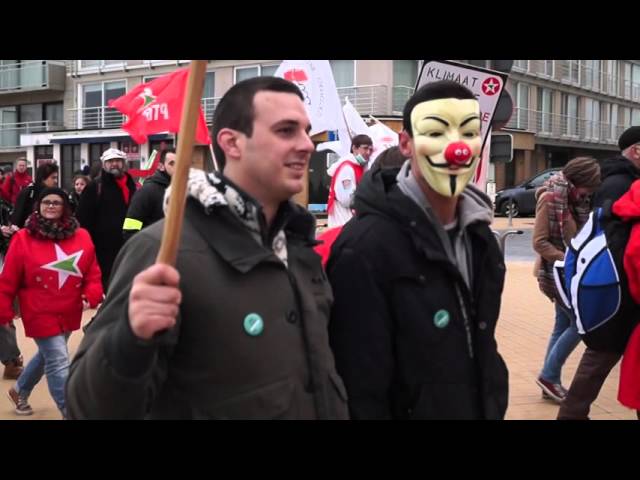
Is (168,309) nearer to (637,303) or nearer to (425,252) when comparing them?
(425,252)

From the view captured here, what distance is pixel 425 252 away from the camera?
2.39 m

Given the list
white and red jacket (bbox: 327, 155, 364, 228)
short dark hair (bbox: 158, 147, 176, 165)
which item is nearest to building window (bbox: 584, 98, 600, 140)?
white and red jacket (bbox: 327, 155, 364, 228)

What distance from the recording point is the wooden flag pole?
1.49 metres

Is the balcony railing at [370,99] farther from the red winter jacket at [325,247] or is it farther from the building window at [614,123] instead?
the red winter jacket at [325,247]

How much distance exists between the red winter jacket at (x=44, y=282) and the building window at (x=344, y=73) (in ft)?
80.4

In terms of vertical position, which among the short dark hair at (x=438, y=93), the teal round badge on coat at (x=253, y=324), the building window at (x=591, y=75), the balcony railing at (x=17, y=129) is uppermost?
the building window at (x=591, y=75)

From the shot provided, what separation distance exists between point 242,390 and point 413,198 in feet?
3.16

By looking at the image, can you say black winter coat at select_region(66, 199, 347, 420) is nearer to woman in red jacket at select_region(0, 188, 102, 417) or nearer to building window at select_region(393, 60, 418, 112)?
woman in red jacket at select_region(0, 188, 102, 417)

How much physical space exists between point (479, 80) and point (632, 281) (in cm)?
201

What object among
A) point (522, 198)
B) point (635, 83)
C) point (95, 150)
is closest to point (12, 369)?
point (522, 198)

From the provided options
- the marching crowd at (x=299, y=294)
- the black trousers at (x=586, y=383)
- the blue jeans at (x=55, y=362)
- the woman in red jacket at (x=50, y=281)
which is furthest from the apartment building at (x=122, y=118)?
the marching crowd at (x=299, y=294)

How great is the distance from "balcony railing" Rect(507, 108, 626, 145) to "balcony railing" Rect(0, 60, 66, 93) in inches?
882

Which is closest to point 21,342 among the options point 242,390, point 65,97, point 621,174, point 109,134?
Answer: point 621,174

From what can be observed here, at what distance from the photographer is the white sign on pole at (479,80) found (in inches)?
203
